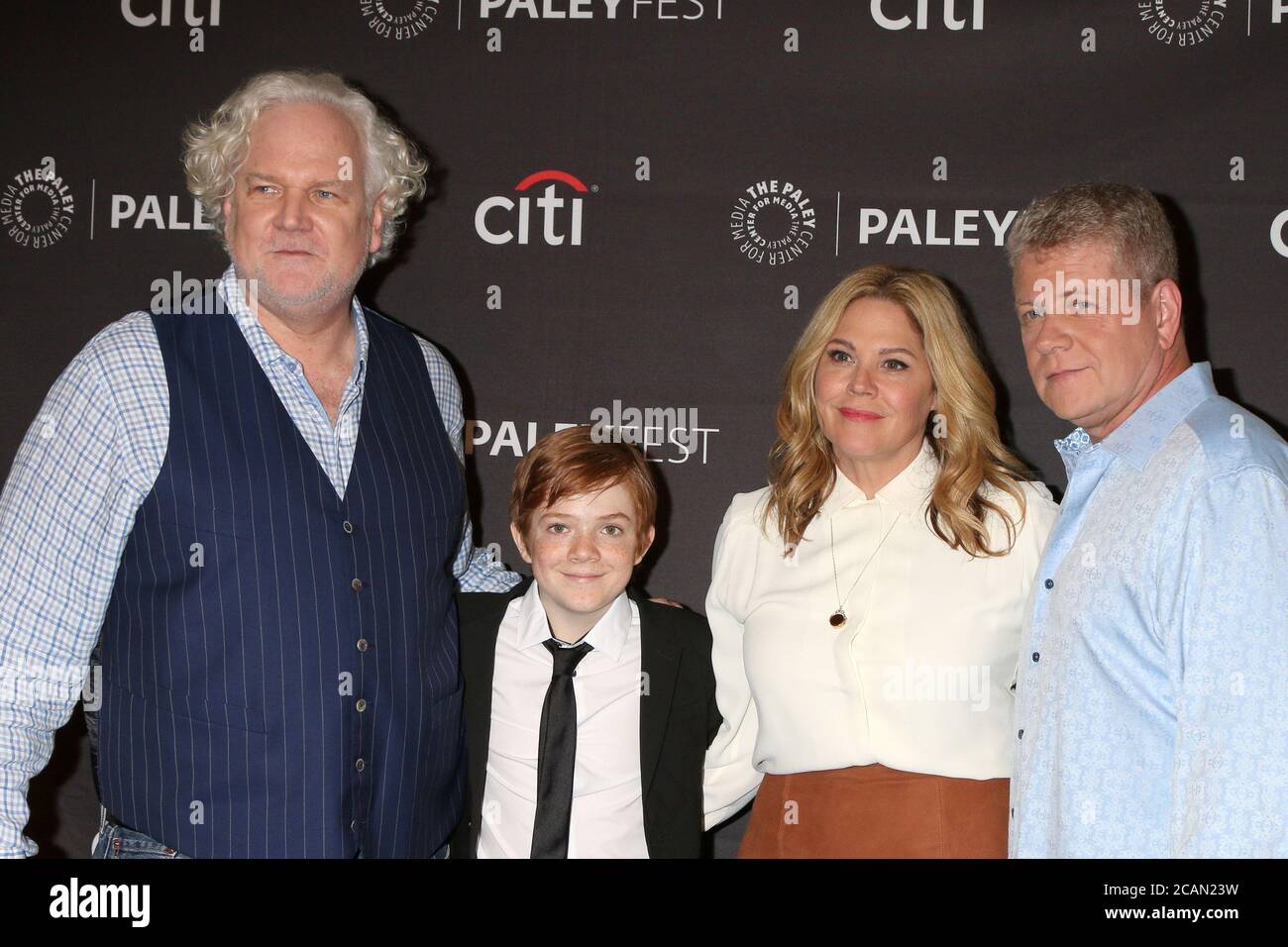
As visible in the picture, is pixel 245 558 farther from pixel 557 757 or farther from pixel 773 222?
pixel 773 222

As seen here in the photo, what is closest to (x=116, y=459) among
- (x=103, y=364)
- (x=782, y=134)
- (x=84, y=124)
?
(x=103, y=364)

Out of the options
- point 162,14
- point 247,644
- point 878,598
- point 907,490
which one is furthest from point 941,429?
point 162,14

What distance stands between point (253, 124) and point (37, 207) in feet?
3.89

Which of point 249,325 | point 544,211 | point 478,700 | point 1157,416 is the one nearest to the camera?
point 1157,416

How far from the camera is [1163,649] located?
1.72 m

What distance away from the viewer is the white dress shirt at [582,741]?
86.6 inches

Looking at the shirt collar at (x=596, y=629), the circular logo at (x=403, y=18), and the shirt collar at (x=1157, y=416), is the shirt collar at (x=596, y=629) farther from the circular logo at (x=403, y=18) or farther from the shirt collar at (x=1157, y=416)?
the circular logo at (x=403, y=18)

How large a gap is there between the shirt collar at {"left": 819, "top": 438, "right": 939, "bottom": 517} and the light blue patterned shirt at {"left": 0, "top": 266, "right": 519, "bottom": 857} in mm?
1297

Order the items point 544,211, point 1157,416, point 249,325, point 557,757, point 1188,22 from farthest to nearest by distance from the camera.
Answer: point 544,211, point 1188,22, point 557,757, point 249,325, point 1157,416

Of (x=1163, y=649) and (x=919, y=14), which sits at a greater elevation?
(x=919, y=14)

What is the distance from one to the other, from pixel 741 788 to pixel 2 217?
7.64 feet

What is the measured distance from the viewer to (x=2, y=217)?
9.75 feet

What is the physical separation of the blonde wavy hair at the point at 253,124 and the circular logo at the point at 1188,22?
1865 mm

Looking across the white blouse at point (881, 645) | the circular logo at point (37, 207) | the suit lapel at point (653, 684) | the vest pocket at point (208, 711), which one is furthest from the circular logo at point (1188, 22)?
the circular logo at point (37, 207)
